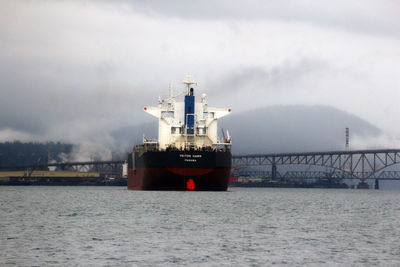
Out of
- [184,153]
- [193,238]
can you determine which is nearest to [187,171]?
[184,153]

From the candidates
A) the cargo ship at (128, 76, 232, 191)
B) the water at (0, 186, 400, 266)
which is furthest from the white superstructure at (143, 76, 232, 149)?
the water at (0, 186, 400, 266)

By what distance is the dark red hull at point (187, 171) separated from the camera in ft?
292

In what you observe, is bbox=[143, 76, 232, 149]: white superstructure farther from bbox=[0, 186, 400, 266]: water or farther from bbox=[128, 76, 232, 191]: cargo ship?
bbox=[0, 186, 400, 266]: water

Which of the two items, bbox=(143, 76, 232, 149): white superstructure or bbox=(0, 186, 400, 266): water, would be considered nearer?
bbox=(0, 186, 400, 266): water

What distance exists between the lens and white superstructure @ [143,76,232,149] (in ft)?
322

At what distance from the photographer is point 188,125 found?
98562mm

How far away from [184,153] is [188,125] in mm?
10153

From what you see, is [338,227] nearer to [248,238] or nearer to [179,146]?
[248,238]

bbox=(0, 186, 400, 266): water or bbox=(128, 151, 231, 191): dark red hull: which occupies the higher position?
bbox=(128, 151, 231, 191): dark red hull

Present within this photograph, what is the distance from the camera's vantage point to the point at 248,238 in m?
40.2

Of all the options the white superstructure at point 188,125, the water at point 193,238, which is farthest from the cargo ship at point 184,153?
the water at point 193,238

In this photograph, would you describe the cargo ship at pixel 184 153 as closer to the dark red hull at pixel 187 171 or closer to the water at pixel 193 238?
the dark red hull at pixel 187 171

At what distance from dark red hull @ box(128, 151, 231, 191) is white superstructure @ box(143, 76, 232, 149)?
577cm

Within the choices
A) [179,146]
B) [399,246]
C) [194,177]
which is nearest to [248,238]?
[399,246]
